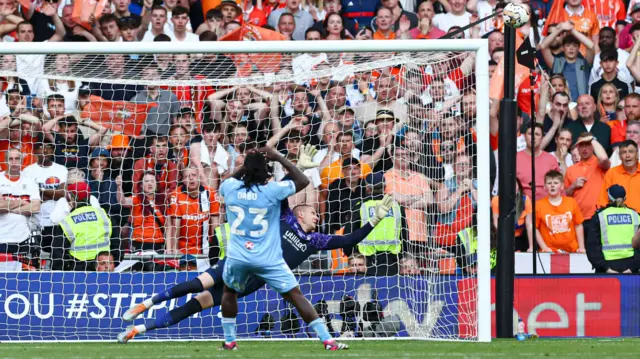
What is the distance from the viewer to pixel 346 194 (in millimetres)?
11609

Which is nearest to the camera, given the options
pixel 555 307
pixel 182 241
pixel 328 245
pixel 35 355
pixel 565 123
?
pixel 35 355

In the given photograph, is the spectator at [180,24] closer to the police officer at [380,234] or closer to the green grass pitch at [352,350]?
the police officer at [380,234]

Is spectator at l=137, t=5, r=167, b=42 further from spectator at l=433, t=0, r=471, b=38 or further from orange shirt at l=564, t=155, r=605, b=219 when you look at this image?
orange shirt at l=564, t=155, r=605, b=219

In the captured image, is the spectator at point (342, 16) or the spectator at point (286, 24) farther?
the spectator at point (342, 16)

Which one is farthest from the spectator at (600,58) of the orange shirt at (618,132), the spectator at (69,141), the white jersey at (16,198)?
the white jersey at (16,198)

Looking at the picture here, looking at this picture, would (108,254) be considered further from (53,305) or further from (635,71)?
(635,71)

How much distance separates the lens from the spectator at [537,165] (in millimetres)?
13008

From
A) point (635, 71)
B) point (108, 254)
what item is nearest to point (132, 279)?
point (108, 254)

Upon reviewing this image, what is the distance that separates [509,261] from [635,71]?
18.0 ft

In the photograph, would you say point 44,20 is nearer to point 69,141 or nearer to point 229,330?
point 69,141

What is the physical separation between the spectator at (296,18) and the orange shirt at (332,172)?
310 cm

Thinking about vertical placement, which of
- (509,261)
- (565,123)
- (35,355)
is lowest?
(35,355)

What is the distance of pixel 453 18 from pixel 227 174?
462 centimetres

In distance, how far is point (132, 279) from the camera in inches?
428
